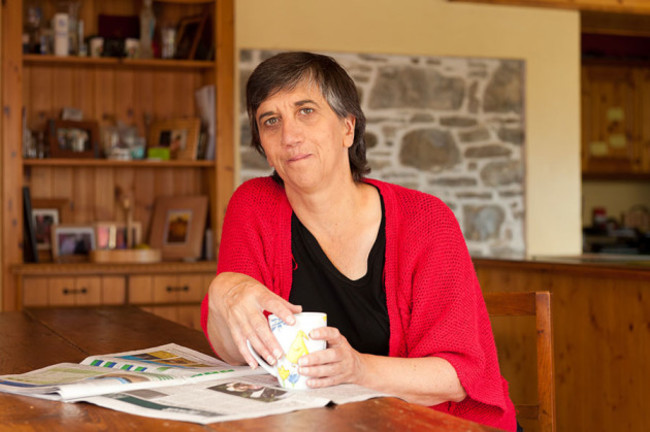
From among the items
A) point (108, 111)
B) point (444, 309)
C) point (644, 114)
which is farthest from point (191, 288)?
point (644, 114)

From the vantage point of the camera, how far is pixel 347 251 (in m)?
1.71

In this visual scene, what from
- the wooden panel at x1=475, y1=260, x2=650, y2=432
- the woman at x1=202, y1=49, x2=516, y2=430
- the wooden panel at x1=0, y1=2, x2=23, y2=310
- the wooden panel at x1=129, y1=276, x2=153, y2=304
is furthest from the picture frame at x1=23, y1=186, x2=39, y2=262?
the woman at x1=202, y1=49, x2=516, y2=430

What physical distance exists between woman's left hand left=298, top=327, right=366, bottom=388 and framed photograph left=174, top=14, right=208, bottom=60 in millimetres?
3321

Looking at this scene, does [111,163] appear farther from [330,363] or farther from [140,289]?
[330,363]

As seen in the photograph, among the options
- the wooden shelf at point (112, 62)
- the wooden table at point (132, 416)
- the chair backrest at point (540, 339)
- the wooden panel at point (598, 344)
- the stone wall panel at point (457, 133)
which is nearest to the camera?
the wooden table at point (132, 416)

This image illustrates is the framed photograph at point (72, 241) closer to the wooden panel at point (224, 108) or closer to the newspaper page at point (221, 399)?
the wooden panel at point (224, 108)

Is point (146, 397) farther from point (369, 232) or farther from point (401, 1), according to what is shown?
point (401, 1)

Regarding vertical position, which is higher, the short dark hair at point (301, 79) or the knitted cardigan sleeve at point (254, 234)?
the short dark hair at point (301, 79)

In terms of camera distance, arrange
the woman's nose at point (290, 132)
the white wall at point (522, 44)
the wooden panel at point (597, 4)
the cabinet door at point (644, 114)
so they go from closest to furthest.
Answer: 1. the woman's nose at point (290, 132)
2. the white wall at point (522, 44)
3. the wooden panel at point (597, 4)
4. the cabinet door at point (644, 114)

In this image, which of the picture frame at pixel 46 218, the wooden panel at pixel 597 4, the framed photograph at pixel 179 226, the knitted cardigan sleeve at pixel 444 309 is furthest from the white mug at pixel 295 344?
the wooden panel at pixel 597 4

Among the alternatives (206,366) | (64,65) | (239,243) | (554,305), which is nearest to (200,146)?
(64,65)

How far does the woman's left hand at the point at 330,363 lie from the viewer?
1198 mm

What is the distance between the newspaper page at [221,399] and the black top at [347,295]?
396mm

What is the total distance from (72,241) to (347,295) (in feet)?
9.54
